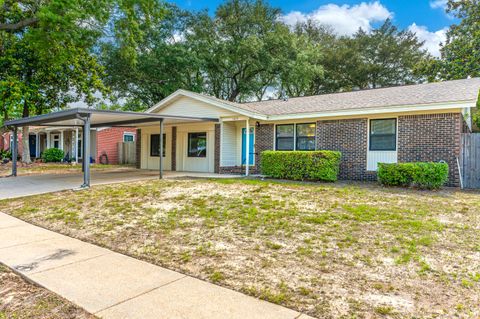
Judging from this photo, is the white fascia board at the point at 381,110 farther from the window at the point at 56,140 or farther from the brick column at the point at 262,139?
the window at the point at 56,140

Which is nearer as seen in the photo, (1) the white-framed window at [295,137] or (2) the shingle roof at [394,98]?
(2) the shingle roof at [394,98]

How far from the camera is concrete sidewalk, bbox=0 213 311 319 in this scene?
9.04ft

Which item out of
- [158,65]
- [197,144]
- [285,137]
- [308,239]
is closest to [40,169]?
[197,144]

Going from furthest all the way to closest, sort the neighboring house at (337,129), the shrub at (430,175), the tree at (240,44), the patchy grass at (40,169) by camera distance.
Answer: the tree at (240,44) < the patchy grass at (40,169) < the neighboring house at (337,129) < the shrub at (430,175)

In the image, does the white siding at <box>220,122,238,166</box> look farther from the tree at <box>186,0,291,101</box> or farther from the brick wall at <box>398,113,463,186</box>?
the tree at <box>186,0,291,101</box>

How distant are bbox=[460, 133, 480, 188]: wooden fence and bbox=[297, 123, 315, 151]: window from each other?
5.03 meters

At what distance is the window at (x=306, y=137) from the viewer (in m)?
12.9

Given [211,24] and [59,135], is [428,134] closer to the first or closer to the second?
[211,24]

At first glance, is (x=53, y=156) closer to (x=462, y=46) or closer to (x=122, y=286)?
(x=122, y=286)

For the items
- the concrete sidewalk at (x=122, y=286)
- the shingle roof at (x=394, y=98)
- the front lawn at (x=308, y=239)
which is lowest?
the concrete sidewalk at (x=122, y=286)

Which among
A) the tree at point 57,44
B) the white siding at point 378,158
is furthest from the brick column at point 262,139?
the tree at point 57,44

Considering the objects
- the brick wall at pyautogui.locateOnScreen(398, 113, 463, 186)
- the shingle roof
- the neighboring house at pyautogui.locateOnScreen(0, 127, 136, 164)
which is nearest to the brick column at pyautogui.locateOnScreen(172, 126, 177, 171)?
the shingle roof

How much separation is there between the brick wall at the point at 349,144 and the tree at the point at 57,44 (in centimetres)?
1211

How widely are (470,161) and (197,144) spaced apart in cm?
1089
